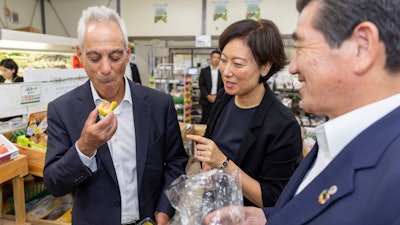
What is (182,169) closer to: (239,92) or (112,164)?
(112,164)

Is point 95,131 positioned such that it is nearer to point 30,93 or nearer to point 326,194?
point 326,194

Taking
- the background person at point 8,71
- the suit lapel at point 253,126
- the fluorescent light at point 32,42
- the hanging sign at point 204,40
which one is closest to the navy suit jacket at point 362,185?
the suit lapel at point 253,126

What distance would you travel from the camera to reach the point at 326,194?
712 millimetres

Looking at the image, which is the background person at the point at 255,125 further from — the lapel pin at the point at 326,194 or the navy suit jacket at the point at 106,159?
the lapel pin at the point at 326,194

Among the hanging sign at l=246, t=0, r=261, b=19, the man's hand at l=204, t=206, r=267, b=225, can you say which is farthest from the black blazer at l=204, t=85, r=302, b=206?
the hanging sign at l=246, t=0, r=261, b=19

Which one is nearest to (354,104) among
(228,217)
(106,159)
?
(228,217)

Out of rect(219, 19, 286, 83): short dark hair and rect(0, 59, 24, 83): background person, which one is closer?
rect(219, 19, 286, 83): short dark hair

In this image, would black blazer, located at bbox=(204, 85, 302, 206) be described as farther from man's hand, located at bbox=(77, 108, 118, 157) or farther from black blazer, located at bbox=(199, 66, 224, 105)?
black blazer, located at bbox=(199, 66, 224, 105)

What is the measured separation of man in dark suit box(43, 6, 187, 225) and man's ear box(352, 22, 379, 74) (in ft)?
3.12

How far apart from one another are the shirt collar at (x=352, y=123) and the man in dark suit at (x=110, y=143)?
866 millimetres

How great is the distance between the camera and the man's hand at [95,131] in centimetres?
116

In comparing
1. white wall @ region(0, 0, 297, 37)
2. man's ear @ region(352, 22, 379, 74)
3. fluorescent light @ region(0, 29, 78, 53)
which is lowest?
man's ear @ region(352, 22, 379, 74)

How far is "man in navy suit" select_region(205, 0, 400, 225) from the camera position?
2.10ft

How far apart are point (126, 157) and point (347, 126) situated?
1.10 metres
